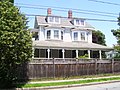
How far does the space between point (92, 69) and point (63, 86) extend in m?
9.00

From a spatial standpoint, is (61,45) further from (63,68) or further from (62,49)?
(63,68)

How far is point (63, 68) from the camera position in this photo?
27.0 meters

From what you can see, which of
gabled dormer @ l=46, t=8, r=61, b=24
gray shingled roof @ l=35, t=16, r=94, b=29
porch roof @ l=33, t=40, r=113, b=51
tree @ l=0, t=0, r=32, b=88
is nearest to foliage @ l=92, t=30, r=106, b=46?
gray shingled roof @ l=35, t=16, r=94, b=29

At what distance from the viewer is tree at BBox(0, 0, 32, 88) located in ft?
60.1

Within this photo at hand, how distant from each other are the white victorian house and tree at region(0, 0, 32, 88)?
1719cm

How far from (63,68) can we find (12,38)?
972 cm

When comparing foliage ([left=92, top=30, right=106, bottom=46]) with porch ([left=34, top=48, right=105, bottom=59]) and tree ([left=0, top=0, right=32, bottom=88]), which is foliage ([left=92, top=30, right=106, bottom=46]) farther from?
tree ([left=0, top=0, right=32, bottom=88])

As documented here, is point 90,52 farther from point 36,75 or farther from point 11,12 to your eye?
point 11,12

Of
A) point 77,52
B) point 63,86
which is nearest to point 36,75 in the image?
point 63,86

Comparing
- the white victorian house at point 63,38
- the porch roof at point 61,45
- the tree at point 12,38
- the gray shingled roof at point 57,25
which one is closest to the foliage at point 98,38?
the gray shingled roof at point 57,25

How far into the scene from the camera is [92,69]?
29172 mm

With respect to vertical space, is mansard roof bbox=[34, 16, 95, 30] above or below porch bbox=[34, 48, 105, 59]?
above

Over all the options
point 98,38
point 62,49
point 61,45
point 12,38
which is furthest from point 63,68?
point 98,38

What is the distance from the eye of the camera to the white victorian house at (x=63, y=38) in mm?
39344
